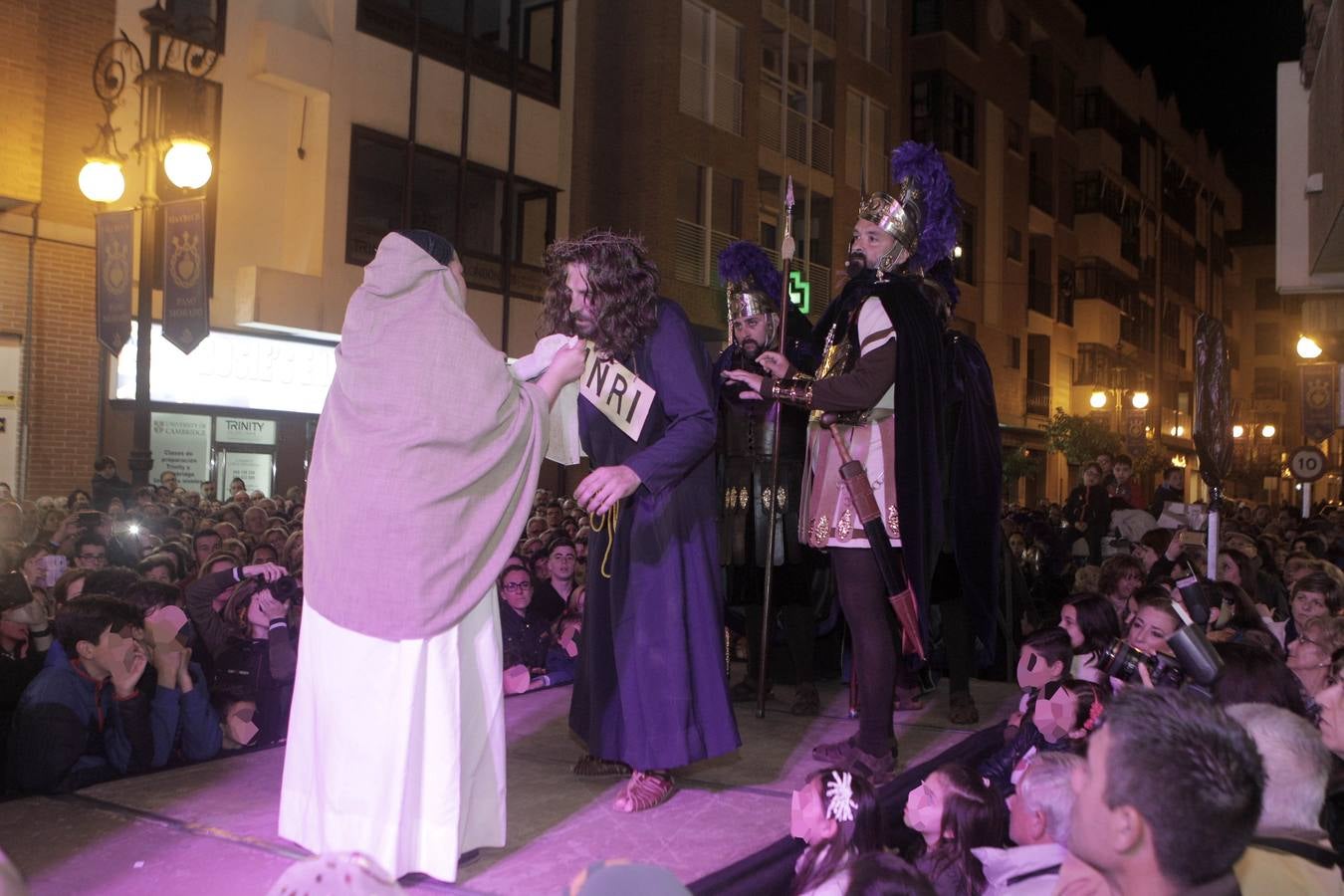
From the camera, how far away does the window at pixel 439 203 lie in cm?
1750

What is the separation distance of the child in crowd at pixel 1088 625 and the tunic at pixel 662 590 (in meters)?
2.27

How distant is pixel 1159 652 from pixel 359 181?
14679mm

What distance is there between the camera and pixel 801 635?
5.90m

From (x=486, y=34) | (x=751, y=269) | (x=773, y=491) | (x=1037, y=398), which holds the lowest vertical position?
(x=773, y=491)

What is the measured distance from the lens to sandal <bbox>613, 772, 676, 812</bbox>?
13.0ft

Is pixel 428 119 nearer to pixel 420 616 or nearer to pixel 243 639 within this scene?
pixel 243 639

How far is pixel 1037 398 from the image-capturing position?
119 ft

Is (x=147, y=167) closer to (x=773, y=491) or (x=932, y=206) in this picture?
(x=773, y=491)

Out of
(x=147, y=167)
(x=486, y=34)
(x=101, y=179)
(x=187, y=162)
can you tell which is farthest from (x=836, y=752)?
(x=486, y=34)

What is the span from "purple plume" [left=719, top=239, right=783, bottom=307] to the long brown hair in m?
1.95

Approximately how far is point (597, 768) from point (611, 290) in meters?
1.64

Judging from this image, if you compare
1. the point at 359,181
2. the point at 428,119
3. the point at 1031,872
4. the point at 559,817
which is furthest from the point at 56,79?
the point at 1031,872

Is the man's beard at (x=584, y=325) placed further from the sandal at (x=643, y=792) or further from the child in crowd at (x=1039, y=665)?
the child in crowd at (x=1039, y=665)

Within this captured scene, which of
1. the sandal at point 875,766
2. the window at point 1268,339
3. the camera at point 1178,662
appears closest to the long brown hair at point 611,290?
the sandal at point 875,766
